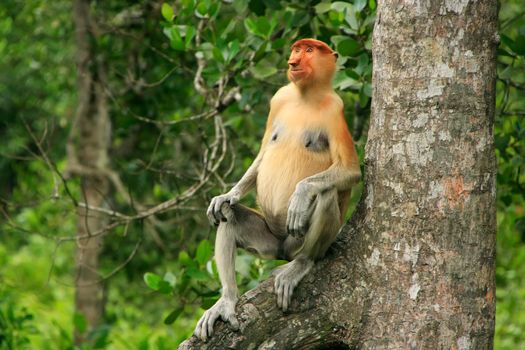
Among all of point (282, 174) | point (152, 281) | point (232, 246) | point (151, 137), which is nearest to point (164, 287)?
point (152, 281)

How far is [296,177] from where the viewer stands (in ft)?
10.3

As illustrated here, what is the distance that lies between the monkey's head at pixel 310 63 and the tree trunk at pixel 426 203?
573 millimetres

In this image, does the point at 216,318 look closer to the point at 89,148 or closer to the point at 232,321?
the point at 232,321

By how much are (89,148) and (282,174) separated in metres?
3.50

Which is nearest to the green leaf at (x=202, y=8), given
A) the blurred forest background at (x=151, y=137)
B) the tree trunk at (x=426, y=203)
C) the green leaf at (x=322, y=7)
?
the blurred forest background at (x=151, y=137)

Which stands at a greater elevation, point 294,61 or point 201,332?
point 294,61

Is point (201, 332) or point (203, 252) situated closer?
point (201, 332)

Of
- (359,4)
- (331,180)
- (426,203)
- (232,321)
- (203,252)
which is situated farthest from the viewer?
(203,252)

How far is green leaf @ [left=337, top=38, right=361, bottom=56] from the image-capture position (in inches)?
133

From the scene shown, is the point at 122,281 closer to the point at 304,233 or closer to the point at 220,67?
the point at 220,67

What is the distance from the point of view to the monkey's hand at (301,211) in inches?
112

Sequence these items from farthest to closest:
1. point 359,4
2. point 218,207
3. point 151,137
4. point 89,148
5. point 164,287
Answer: point 89,148, point 151,137, point 164,287, point 359,4, point 218,207

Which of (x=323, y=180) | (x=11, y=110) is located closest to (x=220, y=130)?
(x=323, y=180)

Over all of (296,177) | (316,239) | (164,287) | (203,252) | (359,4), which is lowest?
(164,287)
